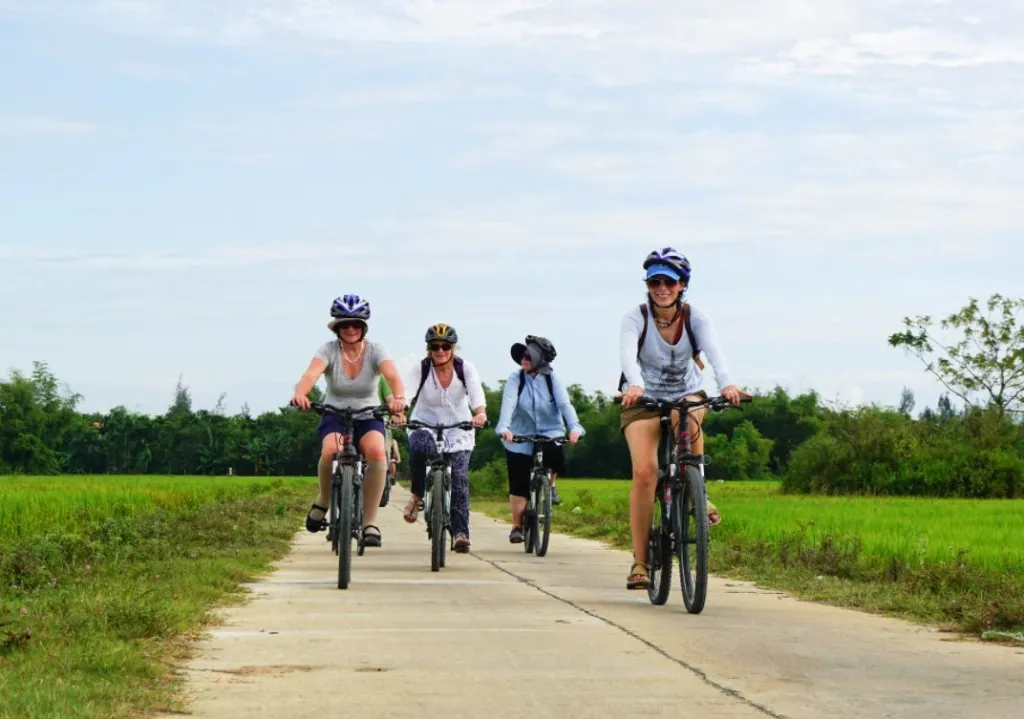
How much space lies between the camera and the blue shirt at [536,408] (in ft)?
48.9

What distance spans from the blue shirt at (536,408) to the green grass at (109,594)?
8.20 feet

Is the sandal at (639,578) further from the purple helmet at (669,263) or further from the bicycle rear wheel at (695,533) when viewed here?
the purple helmet at (669,263)

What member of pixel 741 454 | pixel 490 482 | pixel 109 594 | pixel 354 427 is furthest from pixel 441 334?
pixel 741 454

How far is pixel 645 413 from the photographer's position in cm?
983

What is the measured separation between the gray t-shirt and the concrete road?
1418 mm

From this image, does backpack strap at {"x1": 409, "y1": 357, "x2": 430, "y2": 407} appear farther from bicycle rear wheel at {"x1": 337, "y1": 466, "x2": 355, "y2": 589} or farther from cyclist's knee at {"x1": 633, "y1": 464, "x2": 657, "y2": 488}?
cyclist's knee at {"x1": 633, "y1": 464, "x2": 657, "y2": 488}

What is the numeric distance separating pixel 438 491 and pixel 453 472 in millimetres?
723

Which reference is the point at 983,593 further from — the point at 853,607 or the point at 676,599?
the point at 676,599

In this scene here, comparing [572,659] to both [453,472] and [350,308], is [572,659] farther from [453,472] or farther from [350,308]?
[453,472]

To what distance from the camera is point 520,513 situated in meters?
15.5

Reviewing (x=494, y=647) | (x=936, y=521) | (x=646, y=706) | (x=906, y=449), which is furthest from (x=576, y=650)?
(x=906, y=449)

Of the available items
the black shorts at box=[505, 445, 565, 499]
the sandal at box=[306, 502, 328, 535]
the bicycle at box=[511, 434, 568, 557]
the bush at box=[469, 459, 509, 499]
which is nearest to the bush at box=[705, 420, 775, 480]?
the bush at box=[469, 459, 509, 499]

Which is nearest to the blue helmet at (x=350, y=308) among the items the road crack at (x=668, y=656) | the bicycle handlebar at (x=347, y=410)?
the bicycle handlebar at (x=347, y=410)

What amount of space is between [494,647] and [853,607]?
3.49 meters
